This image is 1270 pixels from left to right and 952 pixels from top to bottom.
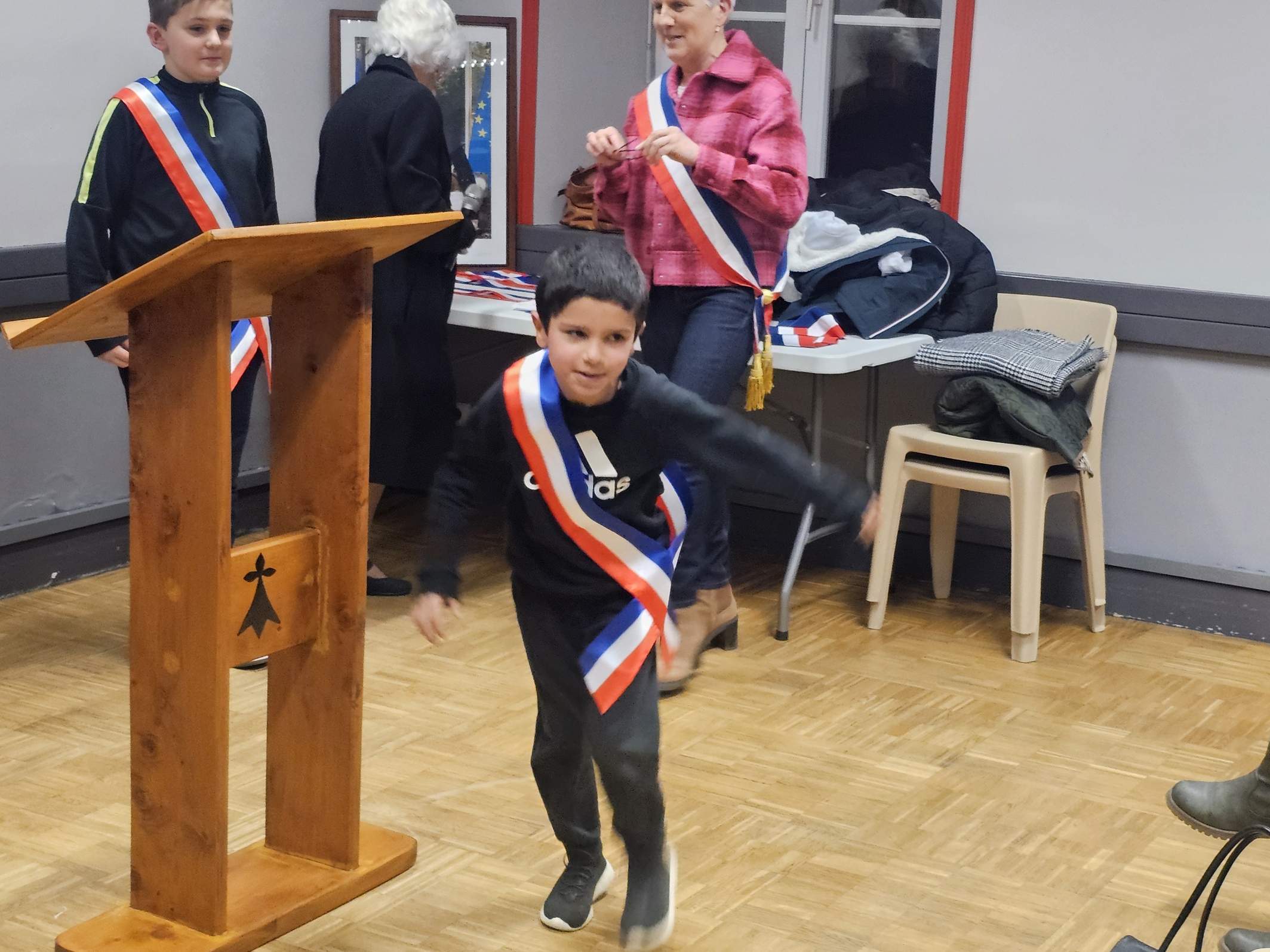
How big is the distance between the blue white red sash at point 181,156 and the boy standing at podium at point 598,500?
1.09 meters

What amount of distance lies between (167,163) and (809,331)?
1.44 m

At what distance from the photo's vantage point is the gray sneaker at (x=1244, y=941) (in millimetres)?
2016

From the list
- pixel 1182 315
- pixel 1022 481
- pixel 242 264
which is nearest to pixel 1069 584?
pixel 1022 481

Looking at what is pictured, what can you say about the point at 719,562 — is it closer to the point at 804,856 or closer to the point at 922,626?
the point at 922,626

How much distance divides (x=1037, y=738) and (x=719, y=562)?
30.2 inches

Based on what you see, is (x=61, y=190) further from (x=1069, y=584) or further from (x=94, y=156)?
(x=1069, y=584)

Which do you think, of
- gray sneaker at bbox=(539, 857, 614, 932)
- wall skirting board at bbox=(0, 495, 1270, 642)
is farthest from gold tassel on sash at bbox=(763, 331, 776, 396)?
gray sneaker at bbox=(539, 857, 614, 932)

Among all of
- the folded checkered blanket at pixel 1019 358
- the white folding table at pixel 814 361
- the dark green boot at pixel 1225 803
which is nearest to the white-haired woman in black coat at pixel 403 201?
the white folding table at pixel 814 361

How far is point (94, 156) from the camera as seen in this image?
2898 mm

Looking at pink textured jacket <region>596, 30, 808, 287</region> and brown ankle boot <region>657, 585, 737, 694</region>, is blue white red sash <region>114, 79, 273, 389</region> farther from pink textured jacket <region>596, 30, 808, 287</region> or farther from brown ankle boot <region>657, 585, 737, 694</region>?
brown ankle boot <region>657, 585, 737, 694</region>

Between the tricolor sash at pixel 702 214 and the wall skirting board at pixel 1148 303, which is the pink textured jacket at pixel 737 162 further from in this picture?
the wall skirting board at pixel 1148 303

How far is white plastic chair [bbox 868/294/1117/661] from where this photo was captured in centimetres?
331

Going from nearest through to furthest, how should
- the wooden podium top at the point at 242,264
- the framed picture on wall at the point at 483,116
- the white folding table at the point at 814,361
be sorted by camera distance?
the wooden podium top at the point at 242,264
the white folding table at the point at 814,361
the framed picture on wall at the point at 483,116

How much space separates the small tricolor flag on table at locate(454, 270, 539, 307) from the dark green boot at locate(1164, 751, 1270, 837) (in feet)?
6.85
